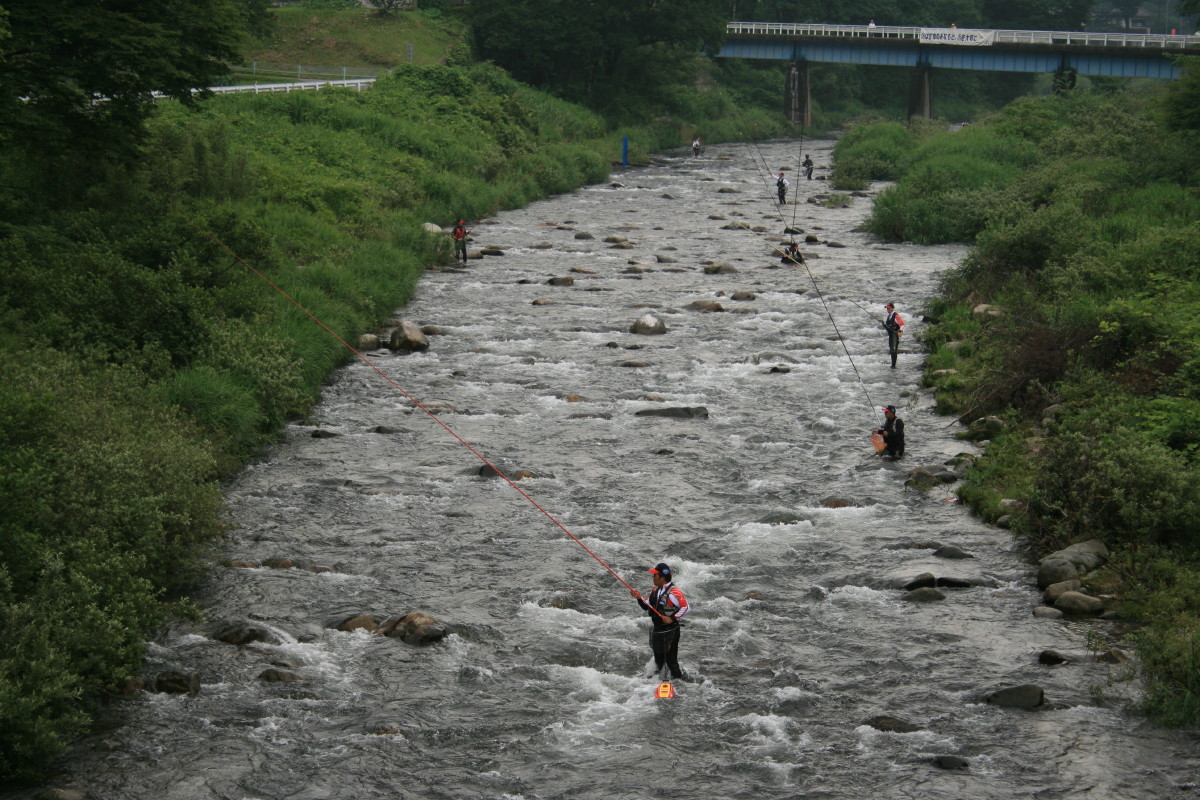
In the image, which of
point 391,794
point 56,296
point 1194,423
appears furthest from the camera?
point 56,296

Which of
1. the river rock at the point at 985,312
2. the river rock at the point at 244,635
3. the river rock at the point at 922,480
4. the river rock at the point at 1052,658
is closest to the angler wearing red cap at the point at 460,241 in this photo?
the river rock at the point at 985,312

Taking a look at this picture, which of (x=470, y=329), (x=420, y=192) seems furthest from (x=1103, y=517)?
(x=420, y=192)

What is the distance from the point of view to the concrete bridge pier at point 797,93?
276 feet

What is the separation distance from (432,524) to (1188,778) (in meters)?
10.3

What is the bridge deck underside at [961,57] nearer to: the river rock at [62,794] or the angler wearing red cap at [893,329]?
the angler wearing red cap at [893,329]

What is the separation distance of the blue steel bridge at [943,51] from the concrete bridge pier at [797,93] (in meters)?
0.07

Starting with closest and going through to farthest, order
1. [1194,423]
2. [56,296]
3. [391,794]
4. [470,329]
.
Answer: [391,794], [1194,423], [56,296], [470,329]

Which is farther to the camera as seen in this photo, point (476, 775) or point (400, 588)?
point (400, 588)

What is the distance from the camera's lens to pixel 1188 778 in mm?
11047

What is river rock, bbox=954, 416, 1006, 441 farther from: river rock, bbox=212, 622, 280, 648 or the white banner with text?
the white banner with text

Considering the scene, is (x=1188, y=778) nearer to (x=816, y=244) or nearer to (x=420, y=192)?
(x=816, y=244)

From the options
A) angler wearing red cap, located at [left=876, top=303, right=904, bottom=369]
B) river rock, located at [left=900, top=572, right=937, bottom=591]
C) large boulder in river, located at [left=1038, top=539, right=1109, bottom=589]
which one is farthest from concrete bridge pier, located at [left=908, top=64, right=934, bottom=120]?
river rock, located at [left=900, top=572, right=937, bottom=591]

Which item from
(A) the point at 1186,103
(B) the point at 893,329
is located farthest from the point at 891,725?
(A) the point at 1186,103

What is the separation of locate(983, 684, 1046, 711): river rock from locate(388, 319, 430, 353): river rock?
1681cm
